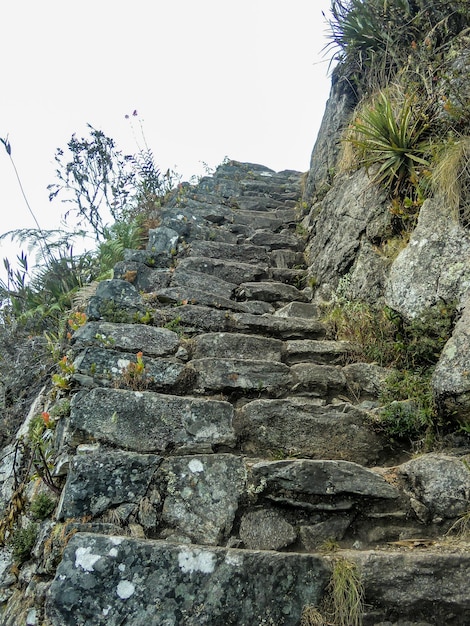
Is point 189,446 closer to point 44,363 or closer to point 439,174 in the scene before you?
point 44,363

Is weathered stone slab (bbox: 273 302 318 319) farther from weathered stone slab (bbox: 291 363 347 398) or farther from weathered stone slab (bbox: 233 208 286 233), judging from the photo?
weathered stone slab (bbox: 233 208 286 233)

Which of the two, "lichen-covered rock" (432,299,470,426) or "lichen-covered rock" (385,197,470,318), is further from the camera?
"lichen-covered rock" (385,197,470,318)

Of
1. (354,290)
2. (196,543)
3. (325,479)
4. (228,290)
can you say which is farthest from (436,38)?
(196,543)

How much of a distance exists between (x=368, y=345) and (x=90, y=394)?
214 cm

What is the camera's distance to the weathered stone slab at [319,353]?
406 centimetres

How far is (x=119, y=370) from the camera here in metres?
3.53

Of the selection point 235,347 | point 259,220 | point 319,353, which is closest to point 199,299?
point 235,347

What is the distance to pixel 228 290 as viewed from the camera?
5.28 meters

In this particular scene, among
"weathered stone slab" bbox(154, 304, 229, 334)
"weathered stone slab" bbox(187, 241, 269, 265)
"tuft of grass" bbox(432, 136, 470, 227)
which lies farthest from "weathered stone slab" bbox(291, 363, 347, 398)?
"weathered stone slab" bbox(187, 241, 269, 265)

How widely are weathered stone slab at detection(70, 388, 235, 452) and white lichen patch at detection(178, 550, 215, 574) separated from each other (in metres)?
0.75

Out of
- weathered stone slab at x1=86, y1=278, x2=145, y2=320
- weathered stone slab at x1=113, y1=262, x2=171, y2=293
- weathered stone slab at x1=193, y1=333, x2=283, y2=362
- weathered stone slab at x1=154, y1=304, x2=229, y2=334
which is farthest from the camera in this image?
weathered stone slab at x1=113, y1=262, x2=171, y2=293

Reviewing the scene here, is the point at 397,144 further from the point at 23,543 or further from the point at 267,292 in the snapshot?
the point at 23,543

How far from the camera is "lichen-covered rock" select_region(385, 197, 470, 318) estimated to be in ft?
11.7

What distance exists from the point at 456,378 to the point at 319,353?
1254 millimetres
